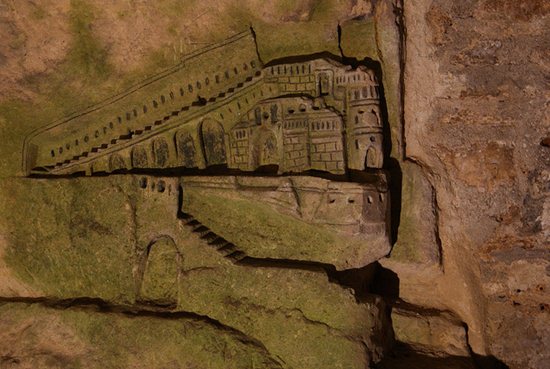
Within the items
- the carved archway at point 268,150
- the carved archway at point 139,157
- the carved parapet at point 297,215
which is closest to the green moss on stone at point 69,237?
the carved archway at point 139,157

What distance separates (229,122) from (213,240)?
781 mm

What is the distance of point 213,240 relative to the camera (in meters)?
3.45

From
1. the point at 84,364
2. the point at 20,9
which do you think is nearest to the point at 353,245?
the point at 84,364

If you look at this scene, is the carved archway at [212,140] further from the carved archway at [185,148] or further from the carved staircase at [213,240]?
the carved staircase at [213,240]

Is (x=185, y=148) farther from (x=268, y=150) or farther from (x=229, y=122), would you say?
(x=268, y=150)

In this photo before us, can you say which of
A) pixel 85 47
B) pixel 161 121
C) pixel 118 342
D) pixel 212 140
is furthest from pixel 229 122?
pixel 118 342

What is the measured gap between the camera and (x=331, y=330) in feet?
10.4

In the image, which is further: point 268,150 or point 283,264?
point 268,150

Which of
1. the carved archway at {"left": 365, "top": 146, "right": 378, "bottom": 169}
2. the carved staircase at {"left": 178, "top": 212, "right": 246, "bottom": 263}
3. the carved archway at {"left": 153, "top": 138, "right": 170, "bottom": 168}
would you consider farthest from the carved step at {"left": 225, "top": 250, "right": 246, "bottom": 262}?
the carved archway at {"left": 365, "top": 146, "right": 378, "bottom": 169}

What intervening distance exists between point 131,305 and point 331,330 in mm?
1296

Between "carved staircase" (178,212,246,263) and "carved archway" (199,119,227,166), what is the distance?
0.45 metres

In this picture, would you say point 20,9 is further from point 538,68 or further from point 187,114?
point 538,68

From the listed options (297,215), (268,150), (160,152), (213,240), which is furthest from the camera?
(160,152)

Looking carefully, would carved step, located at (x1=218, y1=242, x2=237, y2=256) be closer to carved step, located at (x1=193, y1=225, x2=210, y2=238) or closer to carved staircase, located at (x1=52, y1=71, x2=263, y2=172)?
carved step, located at (x1=193, y1=225, x2=210, y2=238)
